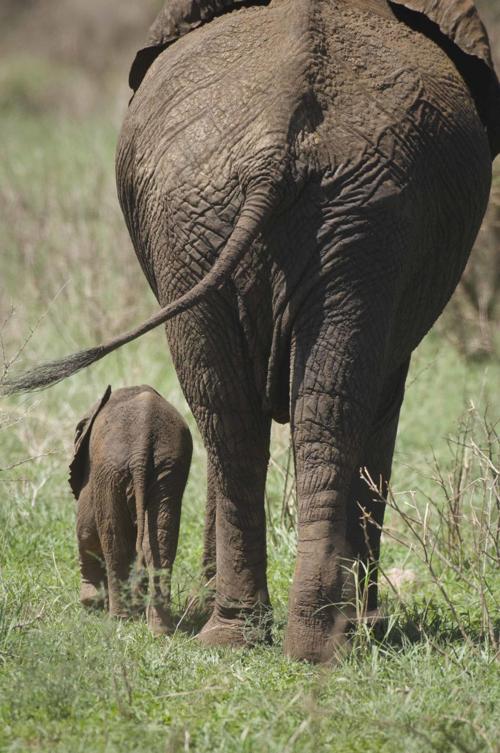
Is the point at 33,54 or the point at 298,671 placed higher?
the point at 33,54

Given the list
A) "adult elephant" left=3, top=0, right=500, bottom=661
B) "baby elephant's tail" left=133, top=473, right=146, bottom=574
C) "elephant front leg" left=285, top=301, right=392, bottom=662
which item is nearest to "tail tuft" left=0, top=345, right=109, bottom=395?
"adult elephant" left=3, top=0, right=500, bottom=661

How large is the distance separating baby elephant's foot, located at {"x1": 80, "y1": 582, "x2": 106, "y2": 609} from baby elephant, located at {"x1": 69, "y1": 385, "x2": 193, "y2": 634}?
150mm

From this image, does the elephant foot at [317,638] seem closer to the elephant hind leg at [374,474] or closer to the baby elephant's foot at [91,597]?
the elephant hind leg at [374,474]

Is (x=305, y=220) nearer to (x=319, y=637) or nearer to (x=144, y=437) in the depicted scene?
(x=144, y=437)

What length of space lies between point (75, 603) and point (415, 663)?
1302 millimetres

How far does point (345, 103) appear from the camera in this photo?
3.39 meters

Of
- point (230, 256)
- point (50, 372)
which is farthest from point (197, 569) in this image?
point (230, 256)

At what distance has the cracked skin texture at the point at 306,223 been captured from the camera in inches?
133

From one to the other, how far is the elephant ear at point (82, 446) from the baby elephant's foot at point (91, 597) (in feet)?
1.10

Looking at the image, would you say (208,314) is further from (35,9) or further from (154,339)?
(35,9)

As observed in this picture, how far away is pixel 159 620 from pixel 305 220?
1.43m

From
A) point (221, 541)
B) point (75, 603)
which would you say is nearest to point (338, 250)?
point (221, 541)

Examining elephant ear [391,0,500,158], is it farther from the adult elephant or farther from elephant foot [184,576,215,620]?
elephant foot [184,576,215,620]

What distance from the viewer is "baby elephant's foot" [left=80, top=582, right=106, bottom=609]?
4.39 meters
